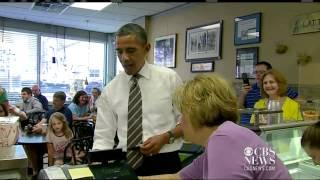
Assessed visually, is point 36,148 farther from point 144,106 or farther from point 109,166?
point 109,166

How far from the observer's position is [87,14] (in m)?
7.05

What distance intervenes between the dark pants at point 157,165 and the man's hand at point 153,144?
88 millimetres

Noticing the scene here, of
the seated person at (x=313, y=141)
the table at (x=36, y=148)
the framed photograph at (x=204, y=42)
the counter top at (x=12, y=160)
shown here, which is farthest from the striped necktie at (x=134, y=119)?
the framed photograph at (x=204, y=42)

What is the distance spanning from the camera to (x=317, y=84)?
3.75m

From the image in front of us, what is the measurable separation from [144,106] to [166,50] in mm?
4924

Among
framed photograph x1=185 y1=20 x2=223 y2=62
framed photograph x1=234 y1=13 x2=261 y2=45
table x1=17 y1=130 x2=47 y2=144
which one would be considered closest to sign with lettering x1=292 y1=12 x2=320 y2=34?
framed photograph x1=234 y1=13 x2=261 y2=45

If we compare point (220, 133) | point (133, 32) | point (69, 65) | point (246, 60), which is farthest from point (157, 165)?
point (69, 65)

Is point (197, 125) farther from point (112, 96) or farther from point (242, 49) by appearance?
point (242, 49)

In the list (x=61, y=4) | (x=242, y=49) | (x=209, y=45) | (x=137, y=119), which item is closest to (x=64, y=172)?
(x=137, y=119)

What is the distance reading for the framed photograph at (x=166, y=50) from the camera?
6.39 meters

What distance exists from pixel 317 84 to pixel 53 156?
3110 millimetres

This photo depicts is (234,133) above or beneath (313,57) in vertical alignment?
beneath

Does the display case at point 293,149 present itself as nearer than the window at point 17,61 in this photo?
Yes

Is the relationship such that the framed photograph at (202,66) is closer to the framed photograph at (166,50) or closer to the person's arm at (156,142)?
the framed photograph at (166,50)
